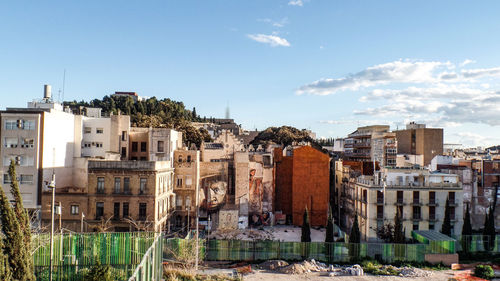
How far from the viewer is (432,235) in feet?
131

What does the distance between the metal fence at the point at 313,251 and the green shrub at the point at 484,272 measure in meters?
3.00

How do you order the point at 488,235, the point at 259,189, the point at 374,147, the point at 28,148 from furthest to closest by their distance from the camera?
the point at 374,147
the point at 259,189
the point at 488,235
the point at 28,148

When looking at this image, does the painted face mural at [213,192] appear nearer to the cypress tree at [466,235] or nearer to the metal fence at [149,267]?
the metal fence at [149,267]

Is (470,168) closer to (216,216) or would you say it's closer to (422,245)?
(422,245)

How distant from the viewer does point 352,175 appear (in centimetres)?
5088

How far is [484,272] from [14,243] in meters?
37.1

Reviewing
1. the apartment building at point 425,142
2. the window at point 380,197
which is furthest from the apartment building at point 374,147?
the window at point 380,197

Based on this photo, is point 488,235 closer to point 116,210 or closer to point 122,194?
point 122,194

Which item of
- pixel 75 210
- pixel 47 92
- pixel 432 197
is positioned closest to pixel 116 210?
pixel 75 210

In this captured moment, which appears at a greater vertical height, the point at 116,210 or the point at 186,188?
the point at 186,188

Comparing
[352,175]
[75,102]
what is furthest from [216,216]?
[75,102]

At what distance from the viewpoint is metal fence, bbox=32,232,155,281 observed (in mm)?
29297

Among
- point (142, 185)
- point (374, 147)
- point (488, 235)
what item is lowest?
point (488, 235)

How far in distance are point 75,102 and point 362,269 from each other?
12980cm
